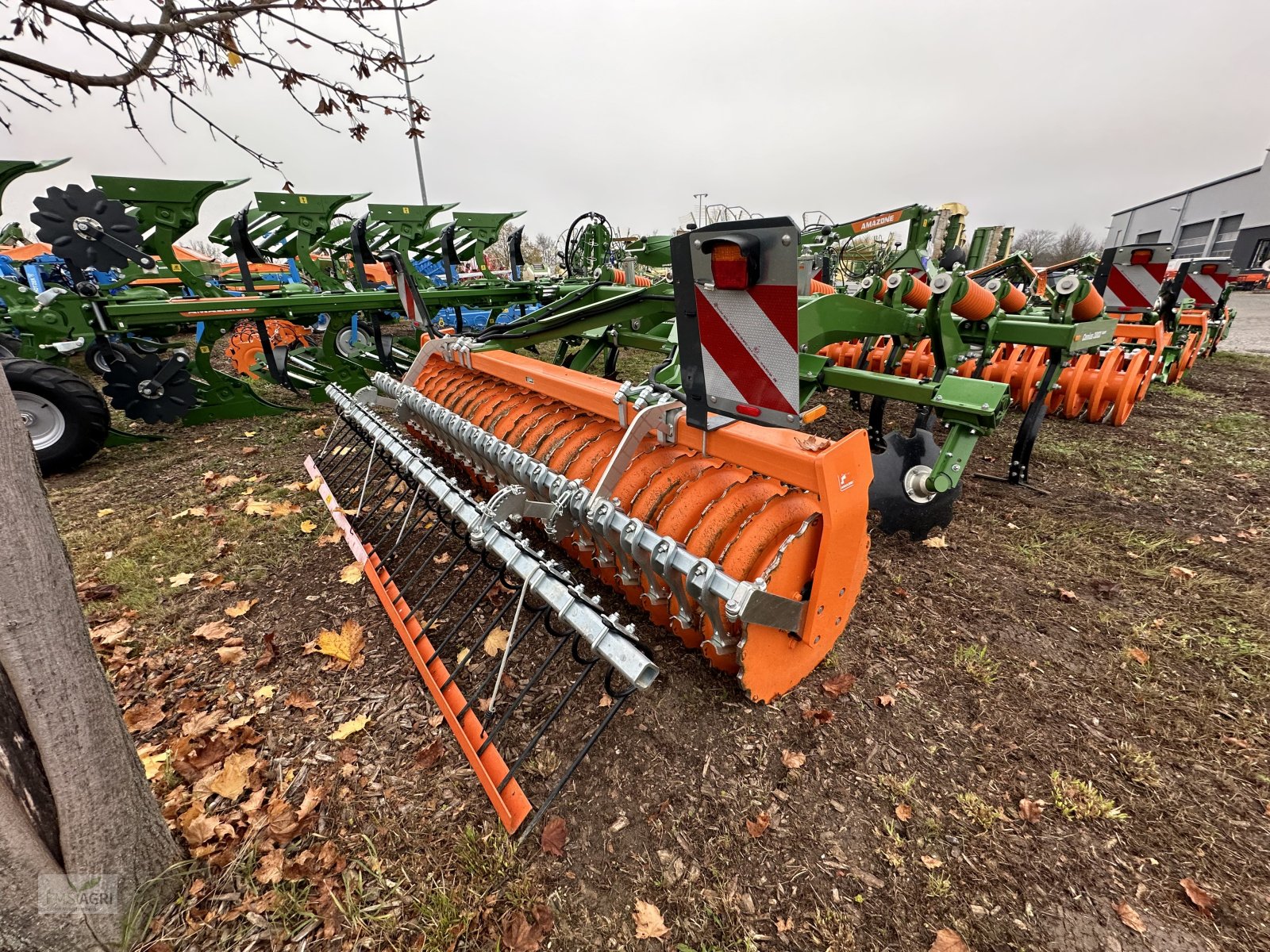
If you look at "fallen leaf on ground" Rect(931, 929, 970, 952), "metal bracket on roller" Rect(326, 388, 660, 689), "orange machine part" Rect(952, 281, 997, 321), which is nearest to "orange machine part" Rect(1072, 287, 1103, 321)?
"orange machine part" Rect(952, 281, 997, 321)

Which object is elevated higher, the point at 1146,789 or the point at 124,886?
the point at 124,886

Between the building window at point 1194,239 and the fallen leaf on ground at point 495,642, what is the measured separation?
58.2 metres

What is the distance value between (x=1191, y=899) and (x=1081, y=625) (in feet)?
4.53

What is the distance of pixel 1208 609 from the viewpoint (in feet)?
9.01

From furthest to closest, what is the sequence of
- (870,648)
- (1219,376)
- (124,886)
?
(1219,376) < (870,648) < (124,886)

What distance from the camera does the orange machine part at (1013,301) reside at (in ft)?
13.5

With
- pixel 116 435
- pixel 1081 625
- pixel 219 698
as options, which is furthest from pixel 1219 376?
pixel 116 435

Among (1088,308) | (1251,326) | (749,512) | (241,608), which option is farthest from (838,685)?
(1251,326)

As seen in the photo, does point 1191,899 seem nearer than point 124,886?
No

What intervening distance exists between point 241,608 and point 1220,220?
6115cm

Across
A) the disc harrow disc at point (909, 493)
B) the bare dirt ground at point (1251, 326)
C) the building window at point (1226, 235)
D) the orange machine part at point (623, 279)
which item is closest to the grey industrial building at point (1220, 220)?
the building window at point (1226, 235)

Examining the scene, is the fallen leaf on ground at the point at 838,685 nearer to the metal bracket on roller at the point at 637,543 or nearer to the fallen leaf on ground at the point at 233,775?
the metal bracket on roller at the point at 637,543

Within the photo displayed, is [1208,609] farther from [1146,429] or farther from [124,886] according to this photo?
[124,886]

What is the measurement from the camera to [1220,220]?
127 feet
